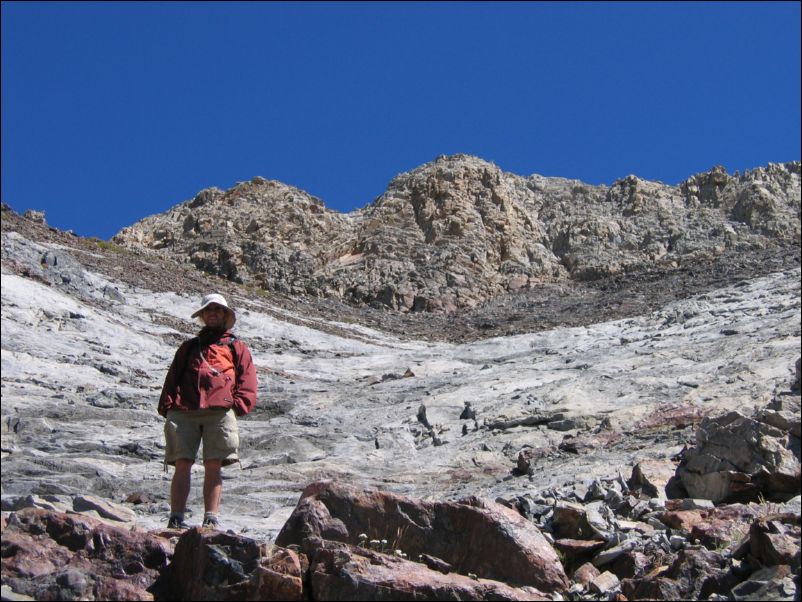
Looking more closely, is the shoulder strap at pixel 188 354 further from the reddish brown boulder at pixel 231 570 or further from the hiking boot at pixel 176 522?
the reddish brown boulder at pixel 231 570

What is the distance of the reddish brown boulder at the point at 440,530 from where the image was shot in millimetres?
5977

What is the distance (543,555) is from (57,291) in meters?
17.2

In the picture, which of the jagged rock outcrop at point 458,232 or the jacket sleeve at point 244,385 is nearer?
the jacket sleeve at point 244,385

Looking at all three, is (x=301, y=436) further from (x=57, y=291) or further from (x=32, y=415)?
(x=57, y=291)

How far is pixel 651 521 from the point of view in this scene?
280 inches

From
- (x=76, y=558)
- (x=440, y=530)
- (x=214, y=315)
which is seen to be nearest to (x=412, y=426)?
(x=214, y=315)

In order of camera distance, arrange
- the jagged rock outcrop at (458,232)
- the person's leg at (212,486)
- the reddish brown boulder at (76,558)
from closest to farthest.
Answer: the reddish brown boulder at (76,558), the person's leg at (212,486), the jagged rock outcrop at (458,232)

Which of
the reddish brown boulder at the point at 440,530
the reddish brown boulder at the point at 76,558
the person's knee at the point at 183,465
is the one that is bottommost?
the reddish brown boulder at the point at 76,558

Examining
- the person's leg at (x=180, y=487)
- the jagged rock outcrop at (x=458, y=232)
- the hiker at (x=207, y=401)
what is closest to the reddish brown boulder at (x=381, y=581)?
the person's leg at (x=180, y=487)

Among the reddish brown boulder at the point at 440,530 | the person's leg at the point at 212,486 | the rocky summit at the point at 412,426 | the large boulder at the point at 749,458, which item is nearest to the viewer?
the rocky summit at the point at 412,426

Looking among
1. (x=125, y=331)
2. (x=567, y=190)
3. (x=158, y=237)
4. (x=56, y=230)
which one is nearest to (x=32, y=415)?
(x=125, y=331)

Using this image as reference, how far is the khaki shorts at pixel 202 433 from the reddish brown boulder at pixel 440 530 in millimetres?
1115

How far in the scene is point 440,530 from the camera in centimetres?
625

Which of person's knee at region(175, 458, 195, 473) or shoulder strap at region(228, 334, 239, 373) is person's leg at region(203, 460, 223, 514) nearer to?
person's knee at region(175, 458, 195, 473)
